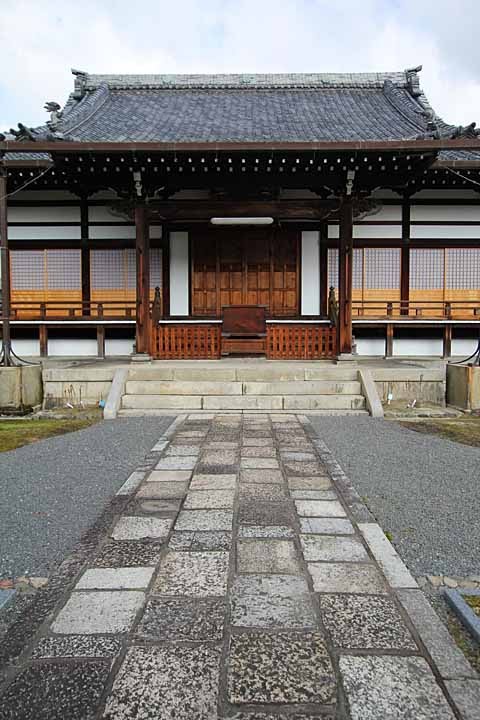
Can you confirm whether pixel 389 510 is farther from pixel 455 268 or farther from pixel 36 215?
pixel 36 215

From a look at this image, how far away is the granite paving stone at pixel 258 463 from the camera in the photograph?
426 centimetres

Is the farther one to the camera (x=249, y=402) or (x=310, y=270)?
(x=310, y=270)

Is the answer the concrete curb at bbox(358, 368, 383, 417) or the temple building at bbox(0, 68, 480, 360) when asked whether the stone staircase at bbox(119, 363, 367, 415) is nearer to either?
the concrete curb at bbox(358, 368, 383, 417)

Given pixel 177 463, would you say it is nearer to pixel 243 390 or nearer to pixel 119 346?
pixel 243 390

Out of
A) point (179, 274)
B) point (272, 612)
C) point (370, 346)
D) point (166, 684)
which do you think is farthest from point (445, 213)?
point (166, 684)

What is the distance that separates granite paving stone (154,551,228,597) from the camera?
7.28 ft

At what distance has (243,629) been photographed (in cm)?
191

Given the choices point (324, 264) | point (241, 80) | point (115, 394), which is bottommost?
point (115, 394)

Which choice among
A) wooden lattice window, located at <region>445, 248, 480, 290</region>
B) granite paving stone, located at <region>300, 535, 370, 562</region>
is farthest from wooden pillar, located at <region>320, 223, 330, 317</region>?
granite paving stone, located at <region>300, 535, 370, 562</region>

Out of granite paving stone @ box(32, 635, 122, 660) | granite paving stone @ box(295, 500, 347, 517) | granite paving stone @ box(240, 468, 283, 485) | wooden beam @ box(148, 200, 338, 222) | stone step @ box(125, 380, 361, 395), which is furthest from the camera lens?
wooden beam @ box(148, 200, 338, 222)

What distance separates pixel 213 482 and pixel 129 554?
1317 mm

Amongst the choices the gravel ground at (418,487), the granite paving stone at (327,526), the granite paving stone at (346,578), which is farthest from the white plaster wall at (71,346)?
the granite paving stone at (346,578)

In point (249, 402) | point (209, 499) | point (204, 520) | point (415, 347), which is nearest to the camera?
point (204, 520)

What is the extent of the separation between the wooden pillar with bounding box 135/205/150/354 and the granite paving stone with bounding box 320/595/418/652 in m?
6.69
